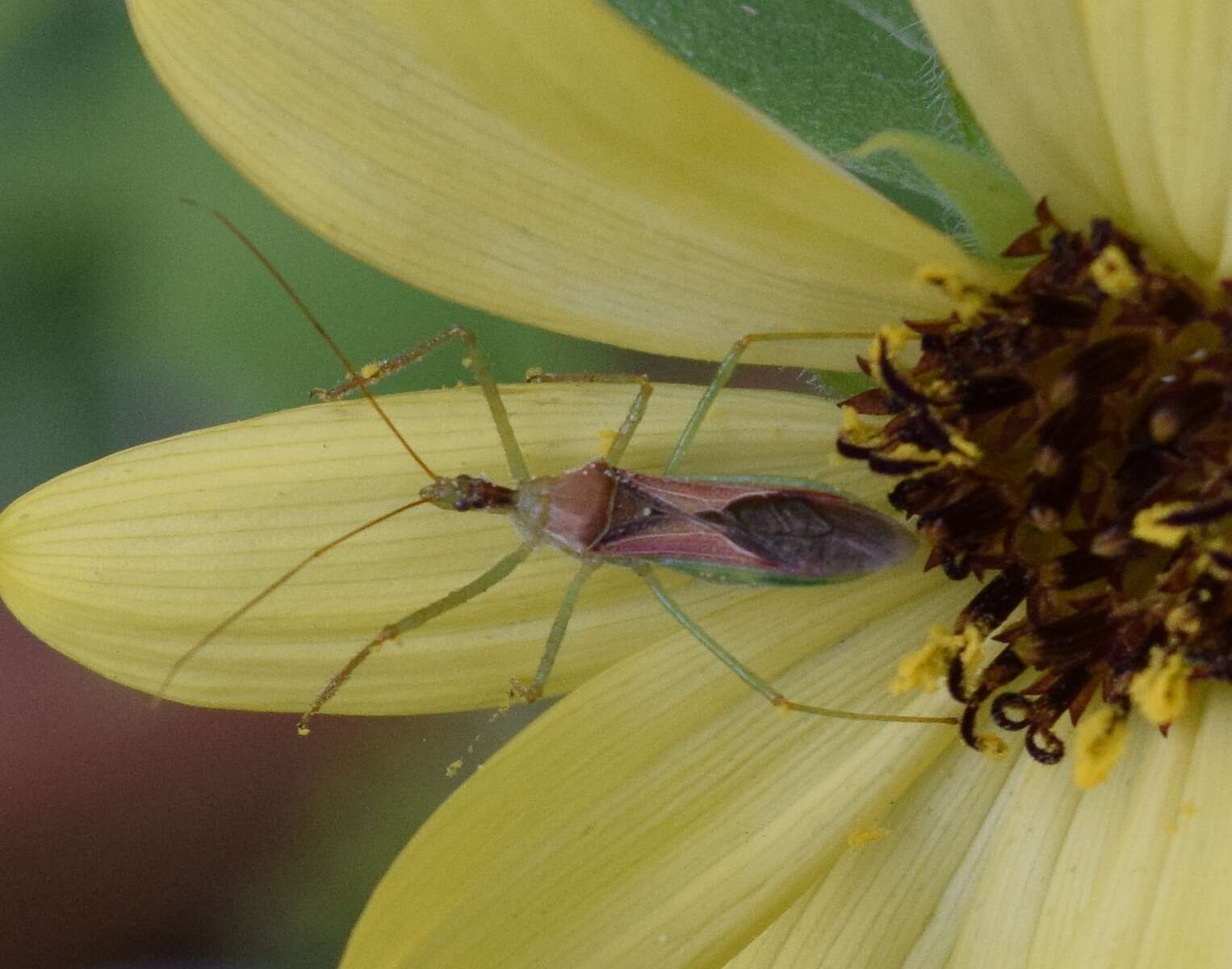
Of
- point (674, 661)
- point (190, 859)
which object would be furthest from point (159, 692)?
point (190, 859)

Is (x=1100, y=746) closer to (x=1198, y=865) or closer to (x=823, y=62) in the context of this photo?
(x=1198, y=865)

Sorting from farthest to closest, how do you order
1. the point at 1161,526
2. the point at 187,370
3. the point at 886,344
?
the point at 187,370, the point at 886,344, the point at 1161,526

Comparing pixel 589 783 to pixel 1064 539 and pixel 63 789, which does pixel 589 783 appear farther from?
pixel 63 789

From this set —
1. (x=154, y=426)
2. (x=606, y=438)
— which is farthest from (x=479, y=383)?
(x=154, y=426)

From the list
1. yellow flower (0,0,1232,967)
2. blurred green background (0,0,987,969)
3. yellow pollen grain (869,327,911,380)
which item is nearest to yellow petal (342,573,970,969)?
yellow flower (0,0,1232,967)

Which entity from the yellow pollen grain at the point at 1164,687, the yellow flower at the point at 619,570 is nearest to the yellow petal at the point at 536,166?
the yellow flower at the point at 619,570

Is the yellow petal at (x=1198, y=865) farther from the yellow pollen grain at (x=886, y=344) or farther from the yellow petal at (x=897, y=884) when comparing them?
the yellow pollen grain at (x=886, y=344)
